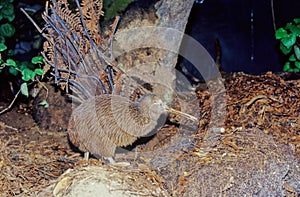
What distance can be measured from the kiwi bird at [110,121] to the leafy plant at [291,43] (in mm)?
1783

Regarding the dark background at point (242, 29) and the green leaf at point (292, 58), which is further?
the dark background at point (242, 29)

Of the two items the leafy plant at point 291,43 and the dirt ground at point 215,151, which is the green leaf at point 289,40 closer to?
the leafy plant at point 291,43

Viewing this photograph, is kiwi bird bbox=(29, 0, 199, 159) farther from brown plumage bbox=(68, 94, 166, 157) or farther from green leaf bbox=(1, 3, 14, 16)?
green leaf bbox=(1, 3, 14, 16)

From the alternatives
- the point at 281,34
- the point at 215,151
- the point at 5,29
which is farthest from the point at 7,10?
the point at 281,34

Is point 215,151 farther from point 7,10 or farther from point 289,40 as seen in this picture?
point 7,10

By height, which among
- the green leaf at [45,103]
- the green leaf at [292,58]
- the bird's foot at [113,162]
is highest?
the green leaf at [292,58]

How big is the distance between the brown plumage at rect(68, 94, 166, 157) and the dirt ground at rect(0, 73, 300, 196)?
6.6 inches

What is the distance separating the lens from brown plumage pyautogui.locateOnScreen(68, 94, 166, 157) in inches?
129

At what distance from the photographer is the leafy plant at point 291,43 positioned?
14.6ft

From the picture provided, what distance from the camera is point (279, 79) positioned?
4324 mm

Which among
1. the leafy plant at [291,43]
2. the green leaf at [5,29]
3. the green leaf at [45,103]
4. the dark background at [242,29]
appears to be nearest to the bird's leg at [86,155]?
the green leaf at [45,103]

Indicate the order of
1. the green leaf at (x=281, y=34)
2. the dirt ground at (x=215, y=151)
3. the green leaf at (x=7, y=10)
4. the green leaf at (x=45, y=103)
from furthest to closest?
the green leaf at (x=281, y=34) → the green leaf at (x=7, y=10) → the green leaf at (x=45, y=103) → the dirt ground at (x=215, y=151)

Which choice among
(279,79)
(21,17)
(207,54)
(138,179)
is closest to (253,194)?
(138,179)

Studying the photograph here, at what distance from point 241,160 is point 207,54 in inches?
94.1
